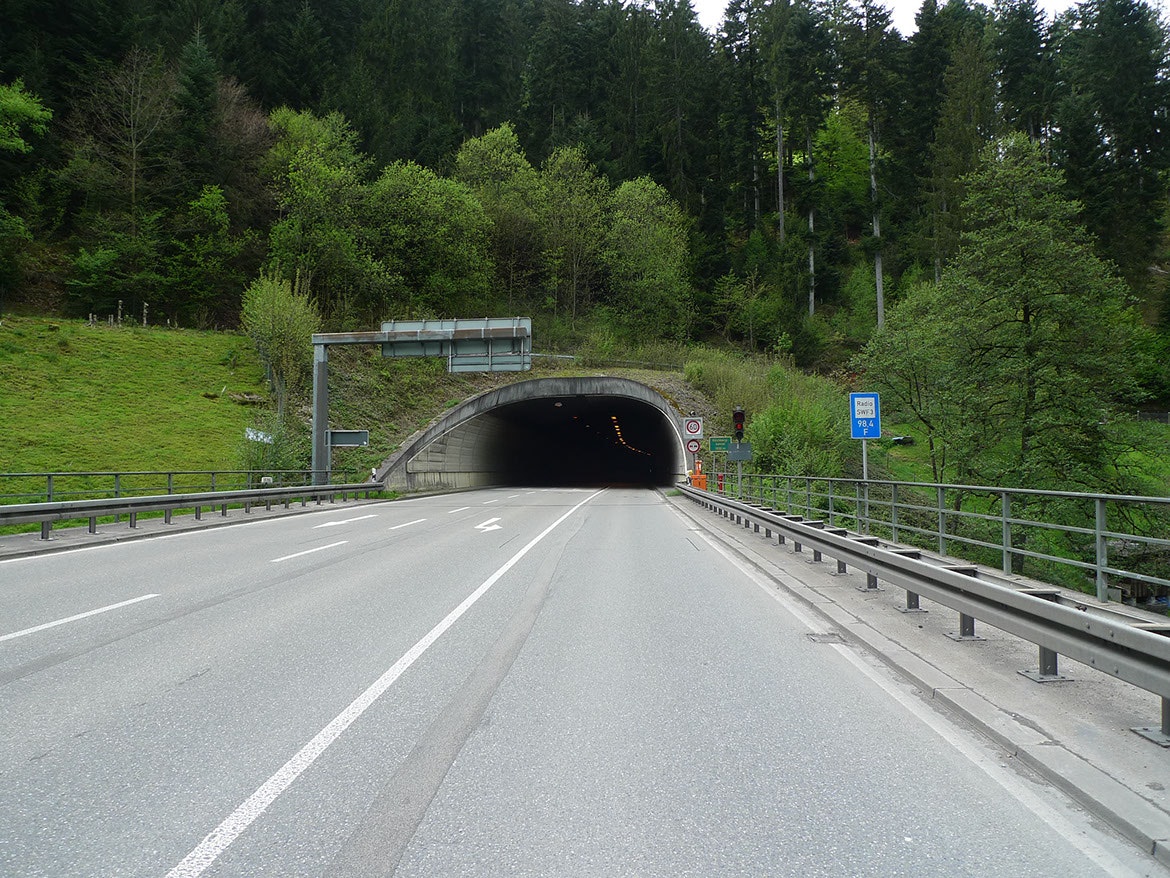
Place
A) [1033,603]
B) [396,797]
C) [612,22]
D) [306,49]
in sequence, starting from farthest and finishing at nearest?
1. [612,22]
2. [306,49]
3. [1033,603]
4. [396,797]

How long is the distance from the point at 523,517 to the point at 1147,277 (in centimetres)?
5503

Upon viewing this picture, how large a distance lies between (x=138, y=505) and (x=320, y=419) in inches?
615

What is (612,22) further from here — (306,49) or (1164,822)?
(1164,822)

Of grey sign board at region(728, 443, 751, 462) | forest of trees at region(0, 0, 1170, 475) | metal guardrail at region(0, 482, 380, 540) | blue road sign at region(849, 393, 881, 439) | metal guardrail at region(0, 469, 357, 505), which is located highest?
forest of trees at region(0, 0, 1170, 475)

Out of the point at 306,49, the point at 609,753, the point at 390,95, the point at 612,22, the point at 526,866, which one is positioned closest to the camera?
the point at 526,866

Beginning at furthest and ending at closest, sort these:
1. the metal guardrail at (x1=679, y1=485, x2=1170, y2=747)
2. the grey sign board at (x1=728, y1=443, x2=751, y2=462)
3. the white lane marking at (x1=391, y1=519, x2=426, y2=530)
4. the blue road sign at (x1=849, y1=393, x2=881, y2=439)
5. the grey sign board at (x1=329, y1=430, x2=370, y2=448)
Result: the grey sign board at (x1=329, y1=430, x2=370, y2=448), the grey sign board at (x1=728, y1=443, x2=751, y2=462), the white lane marking at (x1=391, y1=519, x2=426, y2=530), the blue road sign at (x1=849, y1=393, x2=881, y2=439), the metal guardrail at (x1=679, y1=485, x2=1170, y2=747)

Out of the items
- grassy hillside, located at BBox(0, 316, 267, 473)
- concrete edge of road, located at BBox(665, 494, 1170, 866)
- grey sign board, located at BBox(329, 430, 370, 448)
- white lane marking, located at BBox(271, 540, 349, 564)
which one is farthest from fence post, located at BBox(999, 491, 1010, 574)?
grassy hillside, located at BBox(0, 316, 267, 473)

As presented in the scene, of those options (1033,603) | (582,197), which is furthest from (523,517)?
(582,197)

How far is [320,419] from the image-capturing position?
107 ft

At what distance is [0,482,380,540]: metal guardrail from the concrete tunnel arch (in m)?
9.73

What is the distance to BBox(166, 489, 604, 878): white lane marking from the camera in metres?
3.17

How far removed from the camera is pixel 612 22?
79375mm

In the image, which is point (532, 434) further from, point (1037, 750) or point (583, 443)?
point (1037, 750)

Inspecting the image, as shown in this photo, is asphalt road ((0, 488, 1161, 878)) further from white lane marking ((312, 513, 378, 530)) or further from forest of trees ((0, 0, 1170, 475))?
forest of trees ((0, 0, 1170, 475))
